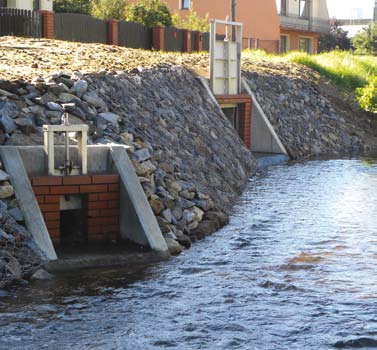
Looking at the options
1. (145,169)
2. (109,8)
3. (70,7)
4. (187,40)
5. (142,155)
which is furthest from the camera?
(109,8)

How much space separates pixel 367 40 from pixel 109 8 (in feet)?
97.4

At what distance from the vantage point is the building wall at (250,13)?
166 feet

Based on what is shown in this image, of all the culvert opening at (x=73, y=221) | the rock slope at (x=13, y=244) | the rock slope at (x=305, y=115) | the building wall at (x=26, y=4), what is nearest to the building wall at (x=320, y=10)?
the building wall at (x=26, y=4)

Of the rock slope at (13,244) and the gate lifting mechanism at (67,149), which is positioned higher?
the gate lifting mechanism at (67,149)

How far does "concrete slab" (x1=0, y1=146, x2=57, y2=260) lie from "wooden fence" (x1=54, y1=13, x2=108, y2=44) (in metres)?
18.7

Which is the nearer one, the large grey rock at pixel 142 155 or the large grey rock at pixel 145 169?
the large grey rock at pixel 145 169

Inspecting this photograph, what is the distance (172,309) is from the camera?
8.98 meters

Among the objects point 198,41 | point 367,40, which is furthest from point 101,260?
point 367,40

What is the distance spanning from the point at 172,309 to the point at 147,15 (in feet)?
98.0

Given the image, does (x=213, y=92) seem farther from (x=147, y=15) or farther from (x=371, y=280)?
(x=147, y=15)

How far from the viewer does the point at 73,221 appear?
11422mm

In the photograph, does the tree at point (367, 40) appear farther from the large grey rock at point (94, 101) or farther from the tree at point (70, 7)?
the large grey rock at point (94, 101)

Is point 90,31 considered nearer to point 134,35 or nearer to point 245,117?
point 134,35

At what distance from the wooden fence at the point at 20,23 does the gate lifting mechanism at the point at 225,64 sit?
7918 mm
